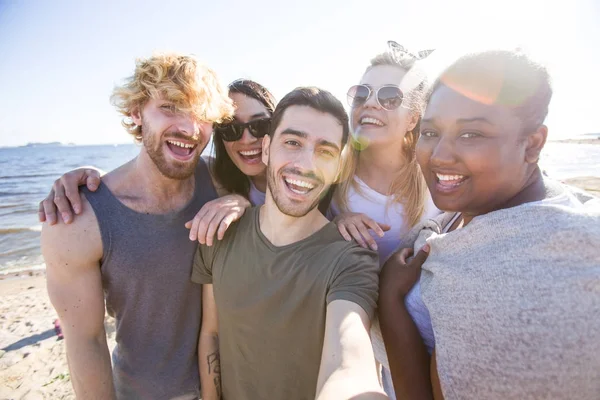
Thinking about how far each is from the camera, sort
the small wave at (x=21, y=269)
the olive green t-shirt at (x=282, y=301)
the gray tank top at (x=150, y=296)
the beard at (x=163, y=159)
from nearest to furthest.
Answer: the olive green t-shirt at (x=282, y=301)
the gray tank top at (x=150, y=296)
the beard at (x=163, y=159)
the small wave at (x=21, y=269)

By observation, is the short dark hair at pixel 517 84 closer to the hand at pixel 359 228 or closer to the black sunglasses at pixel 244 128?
the hand at pixel 359 228

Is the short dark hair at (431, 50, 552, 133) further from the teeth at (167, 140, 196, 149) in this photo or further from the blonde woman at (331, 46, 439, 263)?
the teeth at (167, 140, 196, 149)

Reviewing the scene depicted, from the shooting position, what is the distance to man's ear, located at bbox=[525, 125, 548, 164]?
158cm

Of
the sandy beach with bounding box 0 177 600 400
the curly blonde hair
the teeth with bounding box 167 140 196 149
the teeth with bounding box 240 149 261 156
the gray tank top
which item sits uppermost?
the curly blonde hair

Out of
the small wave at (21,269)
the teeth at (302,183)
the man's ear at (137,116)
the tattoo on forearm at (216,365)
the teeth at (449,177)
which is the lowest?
the small wave at (21,269)

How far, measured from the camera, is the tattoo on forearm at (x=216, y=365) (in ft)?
8.82

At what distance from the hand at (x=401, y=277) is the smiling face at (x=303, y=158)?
77cm

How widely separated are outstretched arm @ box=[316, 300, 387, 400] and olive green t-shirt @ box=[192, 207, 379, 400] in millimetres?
93

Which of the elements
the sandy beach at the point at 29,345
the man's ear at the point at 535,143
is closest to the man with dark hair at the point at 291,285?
the man's ear at the point at 535,143

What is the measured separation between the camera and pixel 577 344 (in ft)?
3.85

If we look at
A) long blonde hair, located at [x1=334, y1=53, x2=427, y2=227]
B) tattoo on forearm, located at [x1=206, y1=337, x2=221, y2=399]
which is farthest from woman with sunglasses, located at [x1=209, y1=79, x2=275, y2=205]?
tattoo on forearm, located at [x1=206, y1=337, x2=221, y2=399]

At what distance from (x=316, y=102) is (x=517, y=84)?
1354 millimetres

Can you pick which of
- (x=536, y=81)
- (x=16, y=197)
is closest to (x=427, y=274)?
(x=536, y=81)

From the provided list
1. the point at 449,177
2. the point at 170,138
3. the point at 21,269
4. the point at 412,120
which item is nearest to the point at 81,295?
the point at 170,138
